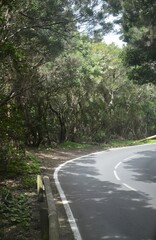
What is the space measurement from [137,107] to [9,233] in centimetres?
4202

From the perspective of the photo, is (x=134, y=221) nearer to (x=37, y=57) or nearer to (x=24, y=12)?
(x=24, y=12)

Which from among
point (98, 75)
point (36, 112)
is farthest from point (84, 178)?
point (98, 75)

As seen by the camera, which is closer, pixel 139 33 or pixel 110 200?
pixel 110 200

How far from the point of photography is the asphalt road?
7.84 metres

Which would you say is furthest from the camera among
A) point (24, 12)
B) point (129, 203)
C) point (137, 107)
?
point (137, 107)

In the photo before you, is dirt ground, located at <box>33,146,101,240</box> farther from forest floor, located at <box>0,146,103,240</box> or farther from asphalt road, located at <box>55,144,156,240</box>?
asphalt road, located at <box>55,144,156,240</box>

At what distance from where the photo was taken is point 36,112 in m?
31.7

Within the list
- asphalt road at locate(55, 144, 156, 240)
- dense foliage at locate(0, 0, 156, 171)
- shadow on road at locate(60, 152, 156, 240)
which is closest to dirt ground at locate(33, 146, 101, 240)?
asphalt road at locate(55, 144, 156, 240)

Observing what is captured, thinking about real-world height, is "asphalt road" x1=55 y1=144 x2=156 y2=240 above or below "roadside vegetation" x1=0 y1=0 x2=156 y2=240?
below

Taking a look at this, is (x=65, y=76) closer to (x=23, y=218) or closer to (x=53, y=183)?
(x=53, y=183)

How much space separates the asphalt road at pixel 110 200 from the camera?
7840 millimetres

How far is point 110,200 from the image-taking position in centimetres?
1101

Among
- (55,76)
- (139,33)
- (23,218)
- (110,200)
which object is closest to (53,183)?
(110,200)

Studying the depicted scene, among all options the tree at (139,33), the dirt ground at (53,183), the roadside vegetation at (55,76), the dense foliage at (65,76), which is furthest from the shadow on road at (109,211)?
the tree at (139,33)
